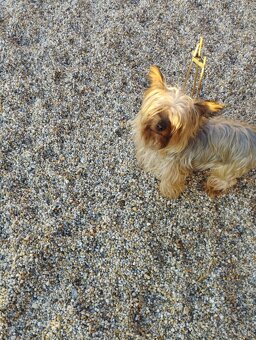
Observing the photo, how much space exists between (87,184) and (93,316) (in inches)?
48.9

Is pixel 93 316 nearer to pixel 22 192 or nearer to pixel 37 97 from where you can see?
pixel 22 192

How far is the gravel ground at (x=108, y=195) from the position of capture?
3.38 metres

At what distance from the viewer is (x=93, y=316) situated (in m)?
3.34

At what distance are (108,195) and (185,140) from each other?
1070 millimetres

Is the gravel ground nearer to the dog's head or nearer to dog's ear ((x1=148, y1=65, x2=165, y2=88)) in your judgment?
the dog's head

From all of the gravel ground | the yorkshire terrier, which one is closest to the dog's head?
the yorkshire terrier

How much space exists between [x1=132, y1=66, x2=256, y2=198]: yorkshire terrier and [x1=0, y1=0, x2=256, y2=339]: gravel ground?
1.15ft

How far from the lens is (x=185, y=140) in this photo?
10.5 ft

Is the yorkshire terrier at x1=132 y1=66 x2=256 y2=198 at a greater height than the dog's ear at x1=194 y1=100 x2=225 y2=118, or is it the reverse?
the dog's ear at x1=194 y1=100 x2=225 y2=118

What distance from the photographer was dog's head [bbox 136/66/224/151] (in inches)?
115

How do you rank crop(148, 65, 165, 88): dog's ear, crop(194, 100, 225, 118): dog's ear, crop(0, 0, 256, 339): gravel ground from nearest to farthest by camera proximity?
crop(194, 100, 225, 118): dog's ear → crop(148, 65, 165, 88): dog's ear → crop(0, 0, 256, 339): gravel ground

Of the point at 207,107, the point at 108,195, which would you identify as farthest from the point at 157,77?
the point at 108,195

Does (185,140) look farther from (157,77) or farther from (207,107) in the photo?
(157,77)

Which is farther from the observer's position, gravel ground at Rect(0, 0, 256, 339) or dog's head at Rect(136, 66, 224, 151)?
gravel ground at Rect(0, 0, 256, 339)
